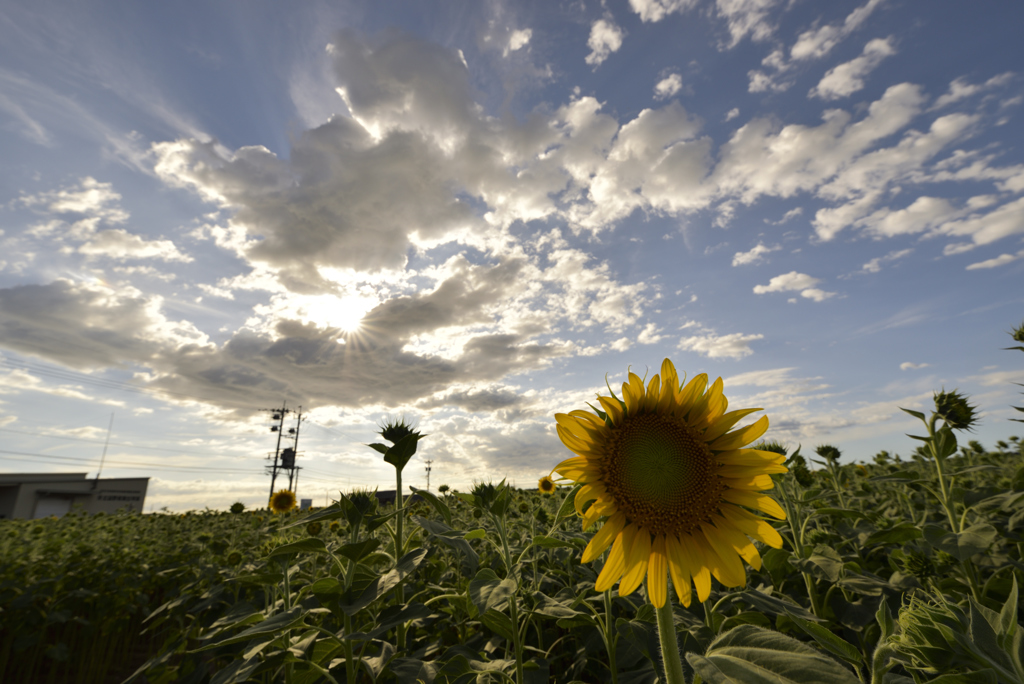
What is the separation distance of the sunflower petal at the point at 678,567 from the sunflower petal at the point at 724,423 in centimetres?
35

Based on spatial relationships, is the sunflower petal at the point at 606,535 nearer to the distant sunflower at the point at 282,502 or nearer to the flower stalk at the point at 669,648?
the flower stalk at the point at 669,648

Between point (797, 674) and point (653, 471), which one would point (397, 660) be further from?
point (797, 674)

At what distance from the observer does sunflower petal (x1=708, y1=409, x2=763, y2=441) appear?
5.07 feet

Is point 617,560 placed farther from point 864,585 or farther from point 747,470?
point 864,585

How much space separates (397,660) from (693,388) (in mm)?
1492

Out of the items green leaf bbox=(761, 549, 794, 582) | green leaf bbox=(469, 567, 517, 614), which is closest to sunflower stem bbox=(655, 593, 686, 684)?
green leaf bbox=(469, 567, 517, 614)

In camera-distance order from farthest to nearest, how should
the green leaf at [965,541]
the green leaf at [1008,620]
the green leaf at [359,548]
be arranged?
the green leaf at [965,541], the green leaf at [359,548], the green leaf at [1008,620]

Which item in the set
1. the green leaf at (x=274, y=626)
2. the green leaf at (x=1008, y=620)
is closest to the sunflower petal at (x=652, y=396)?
the green leaf at (x=1008, y=620)

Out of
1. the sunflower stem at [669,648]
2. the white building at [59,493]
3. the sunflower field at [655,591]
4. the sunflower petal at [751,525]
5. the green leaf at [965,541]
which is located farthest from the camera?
the white building at [59,493]

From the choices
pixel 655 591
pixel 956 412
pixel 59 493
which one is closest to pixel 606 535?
pixel 655 591

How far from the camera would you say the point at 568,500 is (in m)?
1.71

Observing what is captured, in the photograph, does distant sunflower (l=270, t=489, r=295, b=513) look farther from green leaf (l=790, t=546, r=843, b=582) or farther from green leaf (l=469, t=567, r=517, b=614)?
green leaf (l=790, t=546, r=843, b=582)

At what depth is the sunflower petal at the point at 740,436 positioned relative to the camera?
1523mm

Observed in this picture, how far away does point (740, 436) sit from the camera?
1.55 meters
